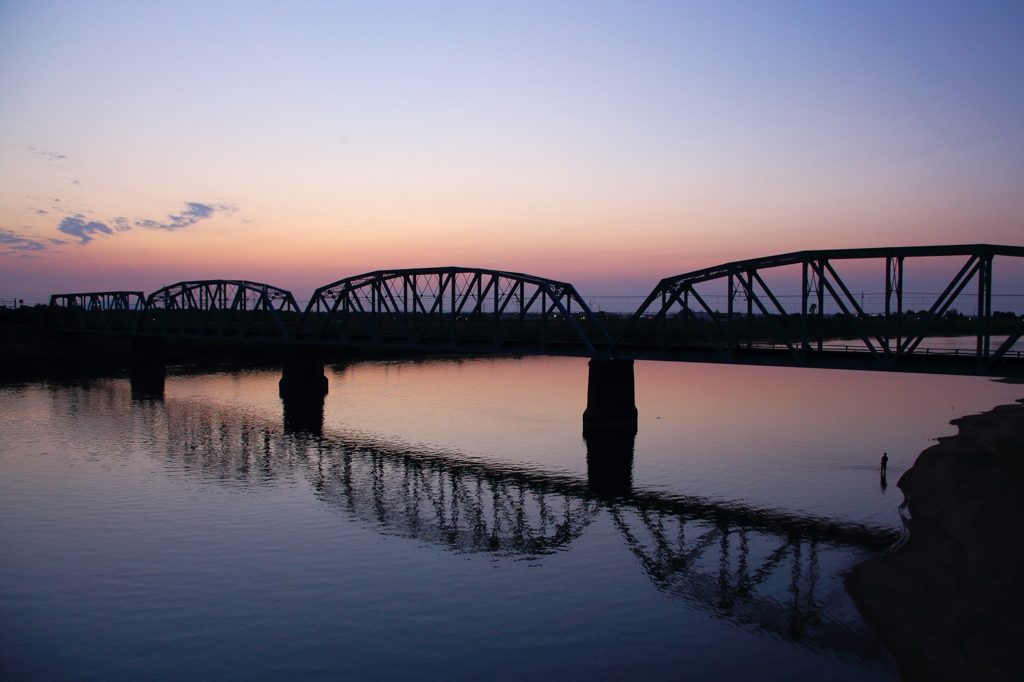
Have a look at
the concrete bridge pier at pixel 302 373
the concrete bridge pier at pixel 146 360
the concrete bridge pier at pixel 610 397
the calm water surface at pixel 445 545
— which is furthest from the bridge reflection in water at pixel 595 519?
the concrete bridge pier at pixel 146 360

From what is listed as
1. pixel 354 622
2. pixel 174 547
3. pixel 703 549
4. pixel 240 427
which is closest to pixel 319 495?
pixel 174 547

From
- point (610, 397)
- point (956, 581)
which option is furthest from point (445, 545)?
point (610, 397)

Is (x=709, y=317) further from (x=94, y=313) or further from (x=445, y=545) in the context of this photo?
(x=94, y=313)

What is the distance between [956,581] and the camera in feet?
60.1

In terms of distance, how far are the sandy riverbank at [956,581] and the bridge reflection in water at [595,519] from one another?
0.97 meters

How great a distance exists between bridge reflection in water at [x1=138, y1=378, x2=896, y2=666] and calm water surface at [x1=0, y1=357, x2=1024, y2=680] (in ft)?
0.47

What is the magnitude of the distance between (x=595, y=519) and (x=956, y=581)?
41.4ft

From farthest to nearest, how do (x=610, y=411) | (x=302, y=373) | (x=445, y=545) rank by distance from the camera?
(x=302, y=373) < (x=610, y=411) < (x=445, y=545)

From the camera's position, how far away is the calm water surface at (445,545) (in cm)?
1633

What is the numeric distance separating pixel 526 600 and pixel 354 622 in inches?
198

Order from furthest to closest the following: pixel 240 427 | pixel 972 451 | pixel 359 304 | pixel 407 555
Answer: pixel 359 304 < pixel 240 427 < pixel 972 451 < pixel 407 555

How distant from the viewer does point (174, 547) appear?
2328cm

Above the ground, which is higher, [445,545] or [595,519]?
[595,519]

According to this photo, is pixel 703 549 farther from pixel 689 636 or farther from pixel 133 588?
pixel 133 588
